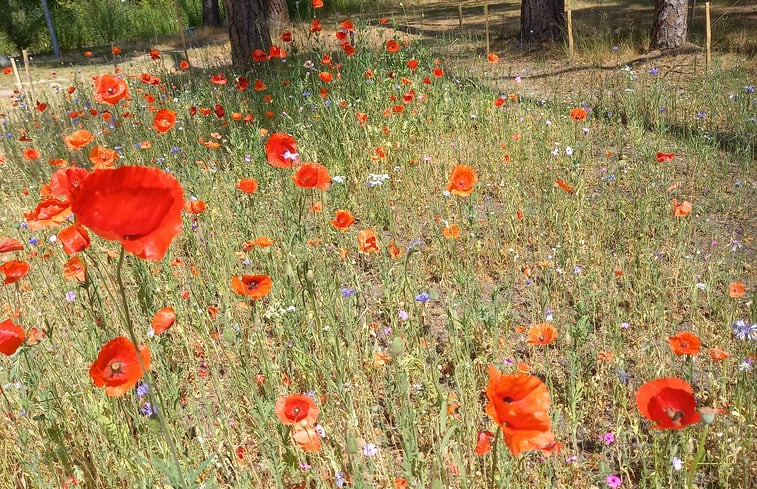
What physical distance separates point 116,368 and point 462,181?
153 cm

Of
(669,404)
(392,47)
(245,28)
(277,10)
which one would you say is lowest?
(669,404)

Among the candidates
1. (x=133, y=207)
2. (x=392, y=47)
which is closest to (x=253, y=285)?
(x=133, y=207)

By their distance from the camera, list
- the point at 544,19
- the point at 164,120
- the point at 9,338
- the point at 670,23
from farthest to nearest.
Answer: the point at 544,19
the point at 670,23
the point at 164,120
the point at 9,338

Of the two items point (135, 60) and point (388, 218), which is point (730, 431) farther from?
point (135, 60)

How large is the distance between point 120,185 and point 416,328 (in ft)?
4.94

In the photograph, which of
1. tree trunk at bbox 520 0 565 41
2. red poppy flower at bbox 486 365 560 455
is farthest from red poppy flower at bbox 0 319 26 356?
tree trunk at bbox 520 0 565 41

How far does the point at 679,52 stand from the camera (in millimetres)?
7457

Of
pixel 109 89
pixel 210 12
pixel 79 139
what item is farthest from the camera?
pixel 210 12

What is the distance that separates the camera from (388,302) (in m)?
2.47

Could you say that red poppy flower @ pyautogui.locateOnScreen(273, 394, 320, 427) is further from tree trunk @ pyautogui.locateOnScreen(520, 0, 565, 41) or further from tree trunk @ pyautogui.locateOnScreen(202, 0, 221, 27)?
tree trunk @ pyautogui.locateOnScreen(202, 0, 221, 27)

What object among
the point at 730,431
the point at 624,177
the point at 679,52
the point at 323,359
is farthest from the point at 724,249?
the point at 679,52

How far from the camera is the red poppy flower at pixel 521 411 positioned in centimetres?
115

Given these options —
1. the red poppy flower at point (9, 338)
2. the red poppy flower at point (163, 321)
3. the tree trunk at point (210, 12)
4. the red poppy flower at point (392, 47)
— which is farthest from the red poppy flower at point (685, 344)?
the tree trunk at point (210, 12)

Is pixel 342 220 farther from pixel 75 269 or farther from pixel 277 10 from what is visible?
pixel 277 10
